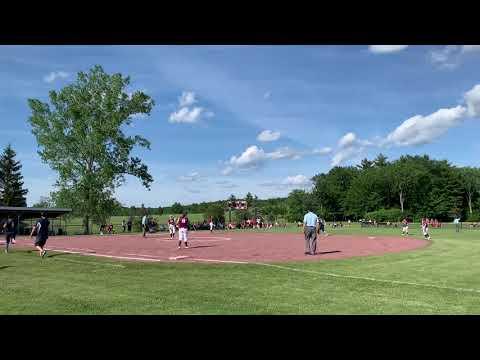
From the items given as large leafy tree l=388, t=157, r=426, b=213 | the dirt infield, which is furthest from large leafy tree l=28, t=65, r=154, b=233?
large leafy tree l=388, t=157, r=426, b=213

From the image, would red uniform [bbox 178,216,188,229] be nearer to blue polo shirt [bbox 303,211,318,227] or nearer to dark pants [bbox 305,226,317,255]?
dark pants [bbox 305,226,317,255]

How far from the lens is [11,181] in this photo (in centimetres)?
8506

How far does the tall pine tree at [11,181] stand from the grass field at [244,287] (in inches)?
2923

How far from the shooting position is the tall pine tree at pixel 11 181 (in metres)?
82.8

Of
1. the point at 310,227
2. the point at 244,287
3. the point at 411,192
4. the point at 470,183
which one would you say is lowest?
the point at 244,287

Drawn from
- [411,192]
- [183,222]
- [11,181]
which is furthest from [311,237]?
[411,192]

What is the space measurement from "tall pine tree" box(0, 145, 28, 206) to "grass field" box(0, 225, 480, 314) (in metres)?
74.2

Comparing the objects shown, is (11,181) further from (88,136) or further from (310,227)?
(310,227)

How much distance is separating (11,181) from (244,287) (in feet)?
282

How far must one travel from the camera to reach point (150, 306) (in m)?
8.37
